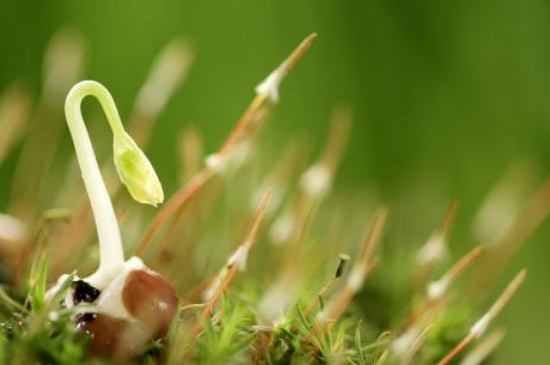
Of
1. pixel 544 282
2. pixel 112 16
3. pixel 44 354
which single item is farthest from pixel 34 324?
pixel 112 16

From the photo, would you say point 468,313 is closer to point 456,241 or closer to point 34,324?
point 34,324

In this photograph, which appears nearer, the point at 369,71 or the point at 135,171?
the point at 135,171

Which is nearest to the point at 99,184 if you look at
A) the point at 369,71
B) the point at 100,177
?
the point at 100,177

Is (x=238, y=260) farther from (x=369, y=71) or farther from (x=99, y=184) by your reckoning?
(x=369, y=71)

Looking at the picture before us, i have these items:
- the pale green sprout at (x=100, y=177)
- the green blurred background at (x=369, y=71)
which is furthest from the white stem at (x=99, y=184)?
the green blurred background at (x=369, y=71)

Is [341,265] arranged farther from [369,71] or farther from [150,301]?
[369,71]
